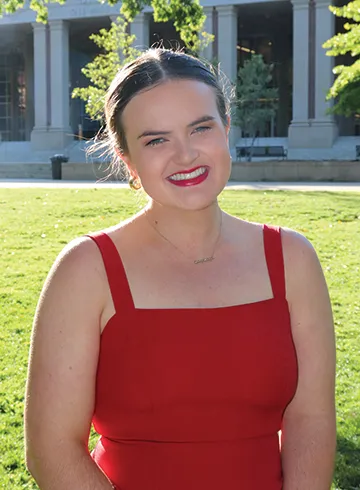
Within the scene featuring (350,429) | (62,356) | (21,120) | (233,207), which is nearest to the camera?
(62,356)

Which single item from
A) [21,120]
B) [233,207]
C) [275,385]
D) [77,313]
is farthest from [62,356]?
[21,120]

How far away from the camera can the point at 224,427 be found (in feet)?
6.00

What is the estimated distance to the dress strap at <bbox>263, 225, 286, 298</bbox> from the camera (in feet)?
6.52

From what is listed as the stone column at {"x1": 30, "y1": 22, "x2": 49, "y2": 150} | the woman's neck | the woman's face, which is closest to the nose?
the woman's face

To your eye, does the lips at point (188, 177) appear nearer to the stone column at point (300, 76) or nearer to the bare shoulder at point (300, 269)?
the bare shoulder at point (300, 269)

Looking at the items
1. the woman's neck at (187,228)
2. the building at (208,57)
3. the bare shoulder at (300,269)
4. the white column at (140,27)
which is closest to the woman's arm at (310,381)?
the bare shoulder at (300,269)

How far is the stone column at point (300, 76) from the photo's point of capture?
3769 centimetres

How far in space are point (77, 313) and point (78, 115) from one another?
4953 centimetres

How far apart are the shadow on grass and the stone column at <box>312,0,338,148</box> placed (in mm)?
35056

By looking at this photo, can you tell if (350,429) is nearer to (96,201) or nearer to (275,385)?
(275,385)

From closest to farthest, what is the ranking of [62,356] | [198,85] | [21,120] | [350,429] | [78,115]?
[62,356]
[198,85]
[350,429]
[78,115]
[21,120]

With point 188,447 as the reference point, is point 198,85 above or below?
above

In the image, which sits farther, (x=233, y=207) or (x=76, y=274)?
(x=233, y=207)

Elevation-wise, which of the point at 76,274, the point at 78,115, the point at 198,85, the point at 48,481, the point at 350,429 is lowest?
the point at 350,429
